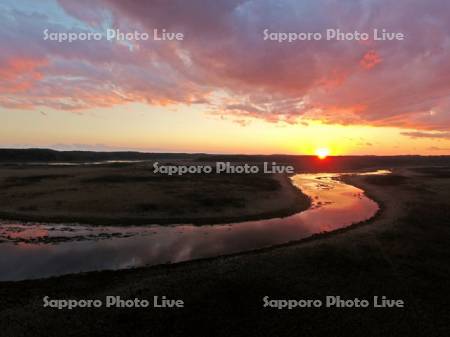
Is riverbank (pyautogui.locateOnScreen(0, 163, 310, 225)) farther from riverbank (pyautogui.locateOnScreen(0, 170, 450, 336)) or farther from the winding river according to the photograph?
riverbank (pyautogui.locateOnScreen(0, 170, 450, 336))

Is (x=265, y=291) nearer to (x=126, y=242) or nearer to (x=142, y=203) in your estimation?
(x=126, y=242)

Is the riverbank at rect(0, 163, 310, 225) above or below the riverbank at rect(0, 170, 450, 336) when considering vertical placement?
above

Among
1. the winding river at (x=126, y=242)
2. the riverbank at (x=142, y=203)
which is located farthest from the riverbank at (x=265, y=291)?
the riverbank at (x=142, y=203)

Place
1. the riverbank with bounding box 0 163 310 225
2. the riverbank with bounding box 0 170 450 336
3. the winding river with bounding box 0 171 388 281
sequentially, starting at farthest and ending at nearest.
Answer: the riverbank with bounding box 0 163 310 225, the winding river with bounding box 0 171 388 281, the riverbank with bounding box 0 170 450 336

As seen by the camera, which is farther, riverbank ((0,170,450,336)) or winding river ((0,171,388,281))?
winding river ((0,171,388,281))

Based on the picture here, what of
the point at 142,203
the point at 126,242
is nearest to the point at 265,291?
the point at 126,242

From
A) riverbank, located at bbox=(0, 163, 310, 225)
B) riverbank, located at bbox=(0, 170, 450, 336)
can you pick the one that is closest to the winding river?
riverbank, located at bbox=(0, 163, 310, 225)
